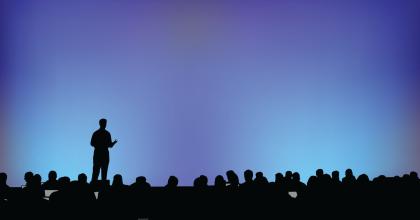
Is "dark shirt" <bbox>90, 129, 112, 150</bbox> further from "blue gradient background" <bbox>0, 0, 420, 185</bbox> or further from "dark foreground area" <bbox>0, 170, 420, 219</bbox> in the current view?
"blue gradient background" <bbox>0, 0, 420, 185</bbox>

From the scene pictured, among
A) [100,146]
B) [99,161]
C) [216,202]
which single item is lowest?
[216,202]

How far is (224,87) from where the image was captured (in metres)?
8.32

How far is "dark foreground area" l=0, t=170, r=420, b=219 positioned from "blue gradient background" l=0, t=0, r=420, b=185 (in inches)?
174

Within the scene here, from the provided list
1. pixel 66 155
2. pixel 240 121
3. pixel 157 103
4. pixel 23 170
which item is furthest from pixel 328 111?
pixel 23 170

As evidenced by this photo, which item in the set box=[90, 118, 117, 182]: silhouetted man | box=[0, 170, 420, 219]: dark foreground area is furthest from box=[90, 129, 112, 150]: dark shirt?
box=[0, 170, 420, 219]: dark foreground area

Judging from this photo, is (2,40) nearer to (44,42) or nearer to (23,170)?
Answer: (44,42)

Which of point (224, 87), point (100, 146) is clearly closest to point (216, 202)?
point (100, 146)

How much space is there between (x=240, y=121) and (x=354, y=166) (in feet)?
7.24

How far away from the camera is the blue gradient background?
315 inches

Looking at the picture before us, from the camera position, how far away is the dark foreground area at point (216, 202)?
292 cm

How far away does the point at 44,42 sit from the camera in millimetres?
7973

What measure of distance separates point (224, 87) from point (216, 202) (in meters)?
5.15

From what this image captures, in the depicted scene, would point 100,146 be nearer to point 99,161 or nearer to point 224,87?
point 99,161

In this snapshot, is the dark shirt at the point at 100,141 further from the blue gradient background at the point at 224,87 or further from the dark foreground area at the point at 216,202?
the blue gradient background at the point at 224,87
